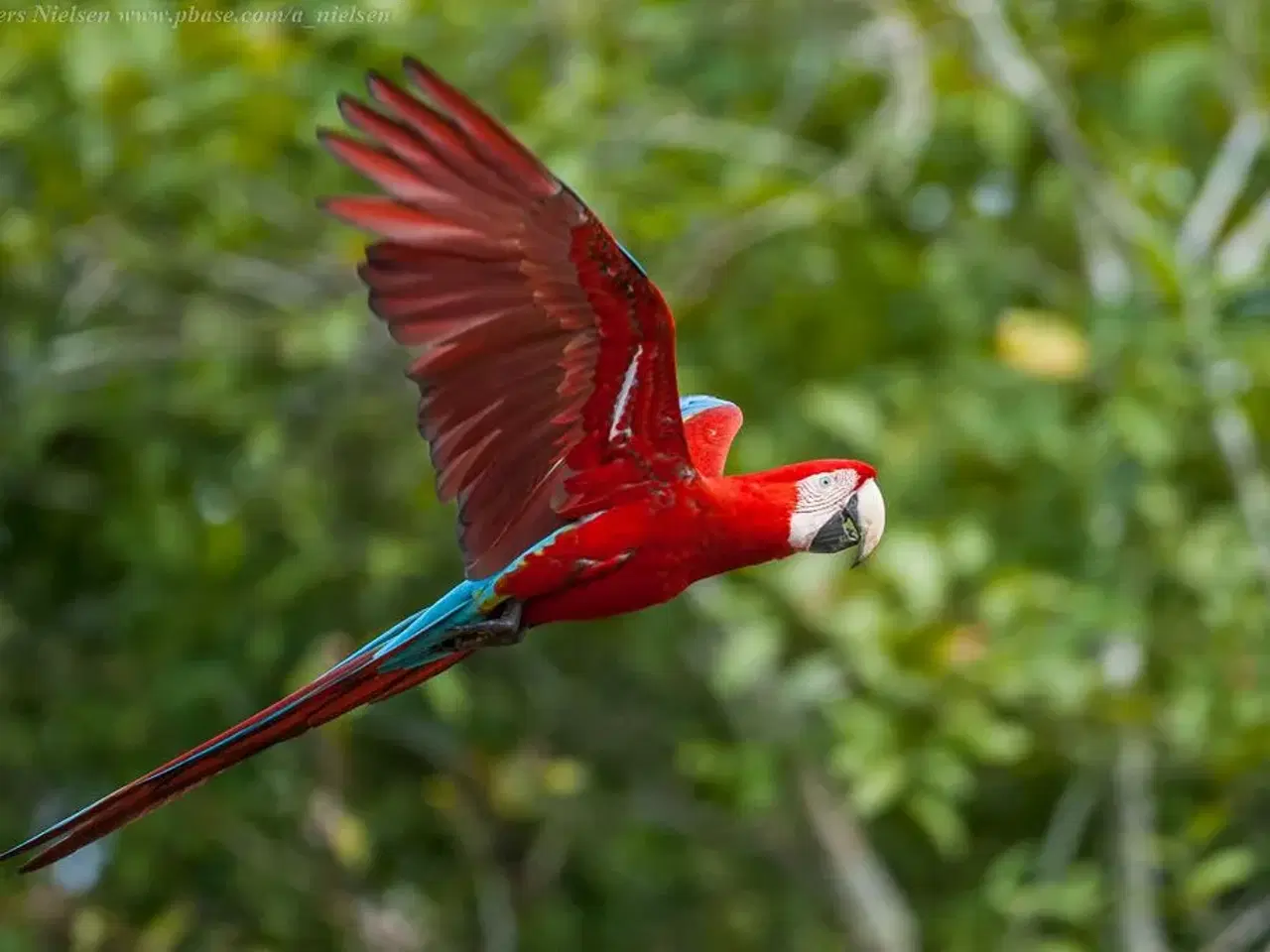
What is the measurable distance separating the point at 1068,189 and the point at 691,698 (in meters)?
1.58

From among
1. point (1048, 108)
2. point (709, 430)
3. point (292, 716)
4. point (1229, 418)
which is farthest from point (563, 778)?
point (292, 716)

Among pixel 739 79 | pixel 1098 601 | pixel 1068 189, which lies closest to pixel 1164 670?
pixel 1098 601

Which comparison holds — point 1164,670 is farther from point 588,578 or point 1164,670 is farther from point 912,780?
point 588,578

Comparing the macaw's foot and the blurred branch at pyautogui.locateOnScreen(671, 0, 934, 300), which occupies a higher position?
the blurred branch at pyautogui.locateOnScreen(671, 0, 934, 300)

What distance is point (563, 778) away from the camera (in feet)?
17.5

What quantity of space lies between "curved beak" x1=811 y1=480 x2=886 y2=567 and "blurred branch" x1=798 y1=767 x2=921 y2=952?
231 centimetres

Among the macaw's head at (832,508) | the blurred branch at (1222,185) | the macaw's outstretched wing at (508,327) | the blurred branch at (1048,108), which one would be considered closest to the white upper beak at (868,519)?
the macaw's head at (832,508)

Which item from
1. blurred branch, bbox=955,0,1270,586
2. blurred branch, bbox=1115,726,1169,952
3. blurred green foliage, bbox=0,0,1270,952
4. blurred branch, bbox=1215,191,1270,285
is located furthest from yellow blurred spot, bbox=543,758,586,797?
blurred branch, bbox=1215,191,1270,285

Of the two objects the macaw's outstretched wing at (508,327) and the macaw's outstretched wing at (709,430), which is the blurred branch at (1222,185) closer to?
the macaw's outstretched wing at (709,430)

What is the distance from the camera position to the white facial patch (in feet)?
8.51

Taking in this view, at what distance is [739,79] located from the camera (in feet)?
18.1

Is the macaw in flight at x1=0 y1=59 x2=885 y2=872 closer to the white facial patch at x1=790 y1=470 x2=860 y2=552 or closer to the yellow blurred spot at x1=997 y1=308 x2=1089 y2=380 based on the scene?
the white facial patch at x1=790 y1=470 x2=860 y2=552

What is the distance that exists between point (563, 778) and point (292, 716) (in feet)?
9.70

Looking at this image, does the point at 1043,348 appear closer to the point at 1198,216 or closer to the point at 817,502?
the point at 1198,216
